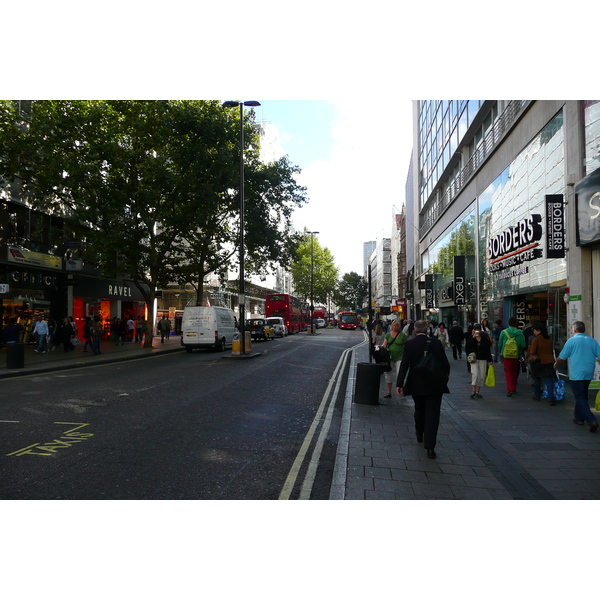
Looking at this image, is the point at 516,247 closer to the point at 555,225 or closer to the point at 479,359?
the point at 555,225

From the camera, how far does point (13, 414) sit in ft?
27.1

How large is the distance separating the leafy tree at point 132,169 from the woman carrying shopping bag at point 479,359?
1599cm

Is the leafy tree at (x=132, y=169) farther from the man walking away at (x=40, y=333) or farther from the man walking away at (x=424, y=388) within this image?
the man walking away at (x=424, y=388)

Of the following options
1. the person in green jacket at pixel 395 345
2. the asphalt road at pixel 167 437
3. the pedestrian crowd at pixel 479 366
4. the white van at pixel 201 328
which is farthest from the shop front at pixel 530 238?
the white van at pixel 201 328

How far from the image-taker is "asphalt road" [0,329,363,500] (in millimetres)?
4789

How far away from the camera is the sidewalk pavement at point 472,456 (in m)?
4.69

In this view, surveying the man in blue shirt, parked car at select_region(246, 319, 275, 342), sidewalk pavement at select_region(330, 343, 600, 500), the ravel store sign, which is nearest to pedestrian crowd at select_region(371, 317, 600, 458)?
the man in blue shirt

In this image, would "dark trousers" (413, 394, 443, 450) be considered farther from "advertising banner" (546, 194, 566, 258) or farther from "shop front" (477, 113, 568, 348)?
"advertising banner" (546, 194, 566, 258)

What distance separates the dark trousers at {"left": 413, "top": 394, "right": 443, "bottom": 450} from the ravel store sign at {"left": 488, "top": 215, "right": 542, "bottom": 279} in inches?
344

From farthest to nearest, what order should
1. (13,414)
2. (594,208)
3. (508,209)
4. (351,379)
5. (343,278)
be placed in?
(343,278) < (508,209) < (351,379) < (594,208) < (13,414)

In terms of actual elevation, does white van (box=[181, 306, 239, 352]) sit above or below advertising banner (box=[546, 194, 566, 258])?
below

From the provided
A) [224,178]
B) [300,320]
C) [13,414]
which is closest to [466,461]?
[13,414]

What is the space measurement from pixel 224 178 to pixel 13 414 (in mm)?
17783

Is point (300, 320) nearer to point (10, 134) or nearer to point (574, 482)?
point (10, 134)
